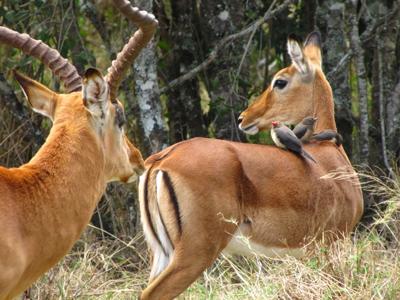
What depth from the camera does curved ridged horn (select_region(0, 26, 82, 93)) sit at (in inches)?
188

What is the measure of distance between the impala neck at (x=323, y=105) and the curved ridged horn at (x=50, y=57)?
2.51 metres

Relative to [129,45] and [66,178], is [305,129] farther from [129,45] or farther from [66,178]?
[66,178]

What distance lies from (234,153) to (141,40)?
3.49ft

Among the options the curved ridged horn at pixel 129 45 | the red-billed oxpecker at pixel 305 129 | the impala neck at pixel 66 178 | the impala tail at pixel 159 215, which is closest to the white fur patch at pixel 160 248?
the impala tail at pixel 159 215

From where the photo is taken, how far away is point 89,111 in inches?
175

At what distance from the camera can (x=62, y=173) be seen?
436 centimetres

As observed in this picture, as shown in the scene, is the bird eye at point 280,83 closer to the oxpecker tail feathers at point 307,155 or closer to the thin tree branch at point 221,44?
the thin tree branch at point 221,44

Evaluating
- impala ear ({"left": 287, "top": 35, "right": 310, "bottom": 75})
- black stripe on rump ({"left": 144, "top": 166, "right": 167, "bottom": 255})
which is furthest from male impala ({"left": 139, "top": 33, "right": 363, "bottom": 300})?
impala ear ({"left": 287, "top": 35, "right": 310, "bottom": 75})

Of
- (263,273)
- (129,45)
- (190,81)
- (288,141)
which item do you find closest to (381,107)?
(190,81)

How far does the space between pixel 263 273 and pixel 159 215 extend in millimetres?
694

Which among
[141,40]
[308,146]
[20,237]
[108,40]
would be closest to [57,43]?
[108,40]

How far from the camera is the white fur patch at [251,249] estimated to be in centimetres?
560

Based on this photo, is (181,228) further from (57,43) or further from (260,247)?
(57,43)

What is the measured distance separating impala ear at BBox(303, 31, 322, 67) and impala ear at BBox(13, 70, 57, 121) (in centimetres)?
308
